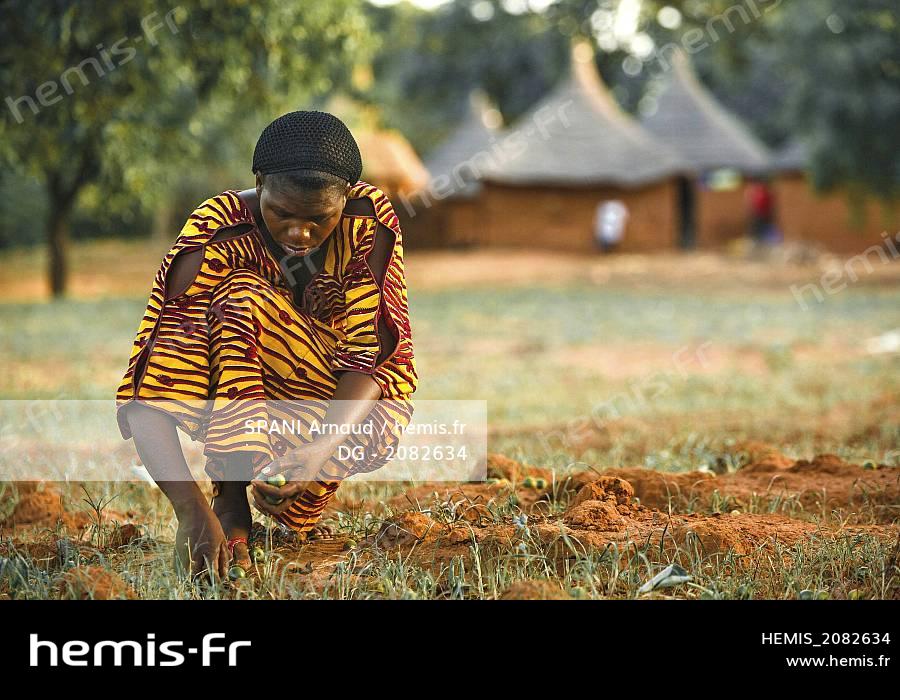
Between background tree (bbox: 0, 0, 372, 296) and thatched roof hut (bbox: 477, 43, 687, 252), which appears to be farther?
thatched roof hut (bbox: 477, 43, 687, 252)

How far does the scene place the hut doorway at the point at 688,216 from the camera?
2811cm

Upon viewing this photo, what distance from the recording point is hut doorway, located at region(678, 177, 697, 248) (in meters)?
28.1

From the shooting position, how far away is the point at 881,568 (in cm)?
271

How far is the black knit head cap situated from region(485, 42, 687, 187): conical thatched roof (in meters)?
22.3

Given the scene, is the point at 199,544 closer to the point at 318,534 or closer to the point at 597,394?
the point at 318,534

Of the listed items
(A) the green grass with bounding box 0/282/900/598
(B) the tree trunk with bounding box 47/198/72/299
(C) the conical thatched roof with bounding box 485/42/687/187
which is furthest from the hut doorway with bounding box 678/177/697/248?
(B) the tree trunk with bounding box 47/198/72/299

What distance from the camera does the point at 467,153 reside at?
27547 mm

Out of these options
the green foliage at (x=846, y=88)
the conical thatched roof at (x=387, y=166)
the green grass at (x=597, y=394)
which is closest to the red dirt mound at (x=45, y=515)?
the green grass at (x=597, y=394)

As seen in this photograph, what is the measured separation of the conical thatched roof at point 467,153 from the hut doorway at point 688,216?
5.01 m

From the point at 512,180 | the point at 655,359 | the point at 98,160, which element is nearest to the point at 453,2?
the point at 512,180

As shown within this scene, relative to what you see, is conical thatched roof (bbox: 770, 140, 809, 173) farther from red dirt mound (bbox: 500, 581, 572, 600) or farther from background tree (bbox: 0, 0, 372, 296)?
A: red dirt mound (bbox: 500, 581, 572, 600)

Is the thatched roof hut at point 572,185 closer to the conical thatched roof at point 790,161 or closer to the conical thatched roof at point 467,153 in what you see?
the conical thatched roof at point 467,153
